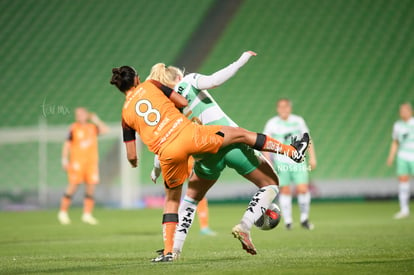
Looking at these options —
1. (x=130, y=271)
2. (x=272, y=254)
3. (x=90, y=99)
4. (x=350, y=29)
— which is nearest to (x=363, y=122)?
(x=350, y=29)

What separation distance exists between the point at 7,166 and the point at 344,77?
11.0 metres

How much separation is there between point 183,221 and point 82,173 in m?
9.53

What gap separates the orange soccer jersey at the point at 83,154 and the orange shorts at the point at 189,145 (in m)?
10.1

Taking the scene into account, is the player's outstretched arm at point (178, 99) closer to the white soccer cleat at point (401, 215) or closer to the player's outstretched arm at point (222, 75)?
the player's outstretched arm at point (222, 75)

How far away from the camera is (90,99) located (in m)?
24.7

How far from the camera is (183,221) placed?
24.3ft

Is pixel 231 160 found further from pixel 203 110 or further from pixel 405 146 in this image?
pixel 405 146

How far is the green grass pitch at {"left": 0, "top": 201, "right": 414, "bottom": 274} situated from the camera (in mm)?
6312

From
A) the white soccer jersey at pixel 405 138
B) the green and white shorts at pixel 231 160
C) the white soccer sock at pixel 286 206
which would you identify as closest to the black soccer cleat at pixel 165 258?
the green and white shorts at pixel 231 160

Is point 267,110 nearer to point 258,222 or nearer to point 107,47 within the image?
point 107,47

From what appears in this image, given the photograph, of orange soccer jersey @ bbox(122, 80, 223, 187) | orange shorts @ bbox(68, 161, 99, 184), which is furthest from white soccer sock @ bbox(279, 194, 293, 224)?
orange soccer jersey @ bbox(122, 80, 223, 187)

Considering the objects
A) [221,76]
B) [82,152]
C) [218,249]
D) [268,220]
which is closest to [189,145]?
[221,76]

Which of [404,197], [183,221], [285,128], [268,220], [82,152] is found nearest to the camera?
[268,220]

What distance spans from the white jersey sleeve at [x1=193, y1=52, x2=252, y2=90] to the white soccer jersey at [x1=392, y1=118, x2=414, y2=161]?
975cm
